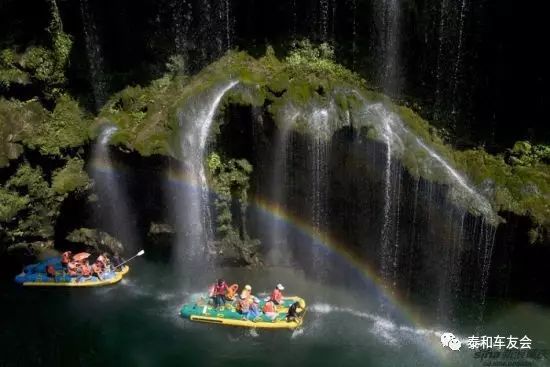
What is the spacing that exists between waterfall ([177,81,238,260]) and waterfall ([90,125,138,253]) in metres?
2.75

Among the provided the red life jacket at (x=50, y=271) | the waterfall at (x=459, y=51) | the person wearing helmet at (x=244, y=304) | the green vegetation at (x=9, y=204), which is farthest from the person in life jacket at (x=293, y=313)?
the green vegetation at (x=9, y=204)

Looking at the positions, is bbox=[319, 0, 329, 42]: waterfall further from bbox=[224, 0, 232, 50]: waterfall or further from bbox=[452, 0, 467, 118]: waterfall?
bbox=[452, 0, 467, 118]: waterfall

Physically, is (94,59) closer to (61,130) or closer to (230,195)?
(61,130)

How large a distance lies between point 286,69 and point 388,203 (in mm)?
6507

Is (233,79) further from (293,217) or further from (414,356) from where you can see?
(414,356)

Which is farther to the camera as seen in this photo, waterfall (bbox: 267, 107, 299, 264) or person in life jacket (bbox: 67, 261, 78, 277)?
person in life jacket (bbox: 67, 261, 78, 277)

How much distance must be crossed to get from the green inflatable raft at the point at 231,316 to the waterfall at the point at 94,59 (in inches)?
398

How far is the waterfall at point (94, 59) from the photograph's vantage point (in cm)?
2348

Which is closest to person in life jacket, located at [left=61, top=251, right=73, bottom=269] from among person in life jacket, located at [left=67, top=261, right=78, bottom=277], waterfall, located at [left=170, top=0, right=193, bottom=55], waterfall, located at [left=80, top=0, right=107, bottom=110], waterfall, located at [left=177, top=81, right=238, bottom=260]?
person in life jacket, located at [left=67, top=261, right=78, bottom=277]

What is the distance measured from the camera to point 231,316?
18.4 m

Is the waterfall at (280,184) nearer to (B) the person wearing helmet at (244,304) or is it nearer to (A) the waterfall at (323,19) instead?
(B) the person wearing helmet at (244,304)

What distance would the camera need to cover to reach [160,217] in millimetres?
21891

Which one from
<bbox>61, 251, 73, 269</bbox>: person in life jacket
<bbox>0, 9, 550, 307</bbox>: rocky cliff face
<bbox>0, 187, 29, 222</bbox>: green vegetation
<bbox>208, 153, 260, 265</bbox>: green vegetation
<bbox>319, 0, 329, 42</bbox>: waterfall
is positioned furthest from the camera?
<bbox>319, 0, 329, 42</bbox>: waterfall

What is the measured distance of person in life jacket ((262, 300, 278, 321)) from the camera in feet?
59.4
